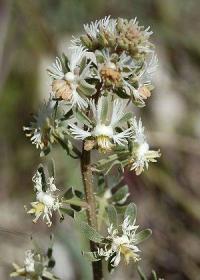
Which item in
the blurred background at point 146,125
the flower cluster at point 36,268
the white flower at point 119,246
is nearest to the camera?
the white flower at point 119,246

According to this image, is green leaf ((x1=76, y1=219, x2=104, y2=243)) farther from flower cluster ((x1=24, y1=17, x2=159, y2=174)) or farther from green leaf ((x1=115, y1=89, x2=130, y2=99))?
green leaf ((x1=115, y1=89, x2=130, y2=99))

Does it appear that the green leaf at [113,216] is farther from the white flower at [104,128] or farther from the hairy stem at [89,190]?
the white flower at [104,128]

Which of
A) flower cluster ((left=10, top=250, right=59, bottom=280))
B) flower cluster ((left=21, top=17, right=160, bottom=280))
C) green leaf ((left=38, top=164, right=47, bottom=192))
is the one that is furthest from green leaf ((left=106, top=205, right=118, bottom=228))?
flower cluster ((left=10, top=250, right=59, bottom=280))

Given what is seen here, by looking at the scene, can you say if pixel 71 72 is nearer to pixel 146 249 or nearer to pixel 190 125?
pixel 146 249

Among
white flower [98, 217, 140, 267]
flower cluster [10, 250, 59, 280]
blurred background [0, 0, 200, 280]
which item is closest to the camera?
white flower [98, 217, 140, 267]

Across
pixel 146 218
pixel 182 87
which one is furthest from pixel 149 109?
pixel 146 218

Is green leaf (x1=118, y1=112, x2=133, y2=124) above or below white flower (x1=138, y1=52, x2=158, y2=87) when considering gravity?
below

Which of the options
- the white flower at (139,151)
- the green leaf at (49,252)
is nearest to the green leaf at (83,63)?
the white flower at (139,151)
